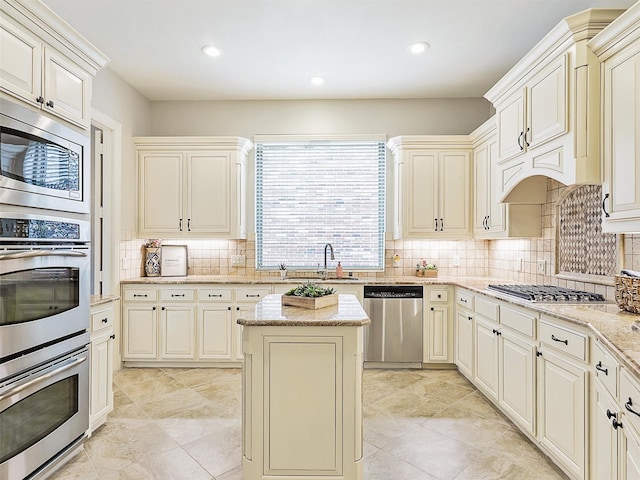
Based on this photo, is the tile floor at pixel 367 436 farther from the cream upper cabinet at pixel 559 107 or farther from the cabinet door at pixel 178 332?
the cream upper cabinet at pixel 559 107

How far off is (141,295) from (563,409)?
12.2 feet

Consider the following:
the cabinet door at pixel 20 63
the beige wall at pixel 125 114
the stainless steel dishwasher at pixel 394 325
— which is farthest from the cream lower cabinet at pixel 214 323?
the cabinet door at pixel 20 63

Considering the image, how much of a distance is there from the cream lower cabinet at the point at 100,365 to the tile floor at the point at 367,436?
0.48 feet

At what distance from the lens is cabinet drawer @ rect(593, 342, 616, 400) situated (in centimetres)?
156

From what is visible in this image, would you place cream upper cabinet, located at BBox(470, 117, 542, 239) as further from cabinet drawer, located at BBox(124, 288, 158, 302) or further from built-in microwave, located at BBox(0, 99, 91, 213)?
cabinet drawer, located at BBox(124, 288, 158, 302)

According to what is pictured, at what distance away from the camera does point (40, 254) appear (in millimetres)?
2047

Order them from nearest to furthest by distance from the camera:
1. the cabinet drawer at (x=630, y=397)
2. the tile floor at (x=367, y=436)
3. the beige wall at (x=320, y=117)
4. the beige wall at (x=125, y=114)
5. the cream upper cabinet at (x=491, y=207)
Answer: the cabinet drawer at (x=630, y=397)
the tile floor at (x=367, y=436)
the cream upper cabinet at (x=491, y=207)
the beige wall at (x=125, y=114)
the beige wall at (x=320, y=117)

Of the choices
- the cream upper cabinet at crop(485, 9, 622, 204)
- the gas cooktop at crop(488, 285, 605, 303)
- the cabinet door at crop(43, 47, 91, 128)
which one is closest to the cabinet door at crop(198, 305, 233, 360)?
the cabinet door at crop(43, 47, 91, 128)

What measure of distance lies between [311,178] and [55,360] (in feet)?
10.3

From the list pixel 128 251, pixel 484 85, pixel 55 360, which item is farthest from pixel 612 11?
pixel 128 251

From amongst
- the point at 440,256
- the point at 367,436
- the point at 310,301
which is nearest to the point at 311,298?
the point at 310,301

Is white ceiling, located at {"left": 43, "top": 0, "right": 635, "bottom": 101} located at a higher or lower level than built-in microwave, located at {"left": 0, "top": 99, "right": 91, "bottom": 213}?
higher

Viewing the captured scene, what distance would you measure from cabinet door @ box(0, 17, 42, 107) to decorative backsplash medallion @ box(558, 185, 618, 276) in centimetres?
358

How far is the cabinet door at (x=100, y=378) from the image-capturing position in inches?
103
